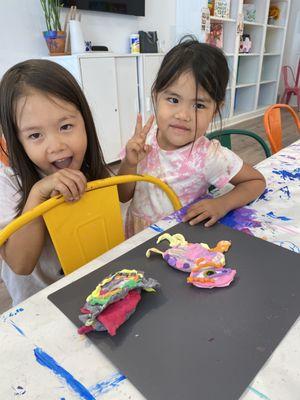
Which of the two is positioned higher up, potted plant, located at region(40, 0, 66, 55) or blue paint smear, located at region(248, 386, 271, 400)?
potted plant, located at region(40, 0, 66, 55)

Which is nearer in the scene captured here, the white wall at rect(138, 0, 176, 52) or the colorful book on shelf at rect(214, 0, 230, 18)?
the white wall at rect(138, 0, 176, 52)

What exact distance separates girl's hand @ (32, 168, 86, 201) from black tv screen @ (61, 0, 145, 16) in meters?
2.09

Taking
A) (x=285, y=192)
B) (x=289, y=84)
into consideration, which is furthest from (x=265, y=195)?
(x=289, y=84)

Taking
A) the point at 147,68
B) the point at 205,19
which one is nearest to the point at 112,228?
the point at 147,68

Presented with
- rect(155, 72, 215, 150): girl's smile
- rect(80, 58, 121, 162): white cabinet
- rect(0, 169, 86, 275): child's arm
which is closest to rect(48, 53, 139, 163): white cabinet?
rect(80, 58, 121, 162): white cabinet

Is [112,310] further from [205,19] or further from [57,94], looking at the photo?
[205,19]

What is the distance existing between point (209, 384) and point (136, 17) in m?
3.15

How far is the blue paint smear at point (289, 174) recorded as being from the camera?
912mm

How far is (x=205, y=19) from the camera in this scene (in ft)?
10.1

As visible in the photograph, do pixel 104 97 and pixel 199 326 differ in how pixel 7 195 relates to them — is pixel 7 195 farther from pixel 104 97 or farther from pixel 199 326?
pixel 104 97

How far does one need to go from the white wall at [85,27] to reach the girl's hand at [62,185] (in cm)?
181

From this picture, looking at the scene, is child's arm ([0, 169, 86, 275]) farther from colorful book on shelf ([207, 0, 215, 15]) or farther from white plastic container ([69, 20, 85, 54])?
colorful book on shelf ([207, 0, 215, 15])

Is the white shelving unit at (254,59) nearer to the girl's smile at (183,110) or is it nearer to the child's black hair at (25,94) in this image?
the girl's smile at (183,110)

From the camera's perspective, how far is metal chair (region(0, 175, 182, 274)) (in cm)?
58
